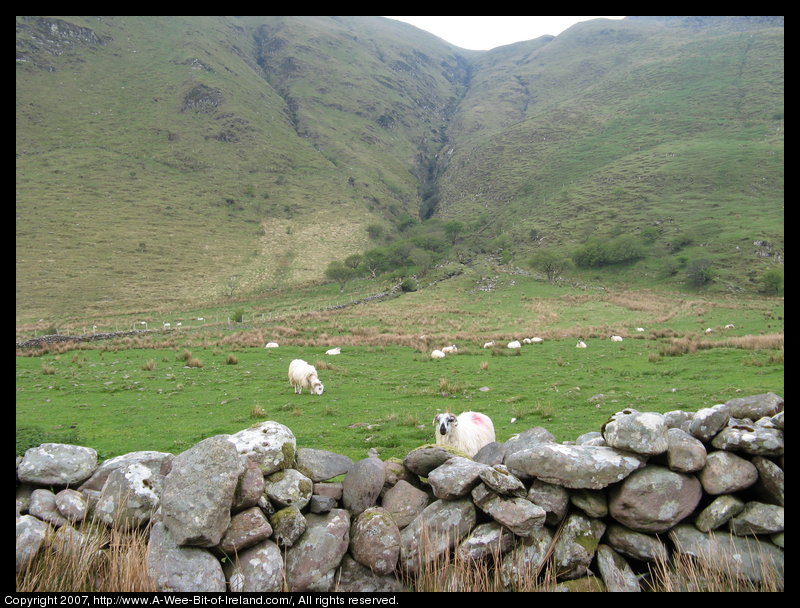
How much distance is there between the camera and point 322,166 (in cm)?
12738

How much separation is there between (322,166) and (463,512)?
134452 mm

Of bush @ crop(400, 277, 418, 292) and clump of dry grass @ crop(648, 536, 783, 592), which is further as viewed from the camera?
bush @ crop(400, 277, 418, 292)

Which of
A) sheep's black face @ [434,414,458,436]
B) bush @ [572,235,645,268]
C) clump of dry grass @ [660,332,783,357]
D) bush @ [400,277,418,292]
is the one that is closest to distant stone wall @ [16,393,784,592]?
sheep's black face @ [434,414,458,436]

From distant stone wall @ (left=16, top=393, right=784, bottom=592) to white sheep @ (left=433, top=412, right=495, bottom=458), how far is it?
439cm

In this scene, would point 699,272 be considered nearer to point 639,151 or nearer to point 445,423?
point 639,151

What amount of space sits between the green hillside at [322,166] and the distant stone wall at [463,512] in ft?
214

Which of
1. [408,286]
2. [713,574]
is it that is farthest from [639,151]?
[713,574]

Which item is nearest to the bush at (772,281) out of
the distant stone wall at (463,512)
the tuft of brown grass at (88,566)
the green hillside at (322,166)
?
the green hillside at (322,166)

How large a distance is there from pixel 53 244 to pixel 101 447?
86971 millimetres

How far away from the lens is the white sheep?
29.6 ft

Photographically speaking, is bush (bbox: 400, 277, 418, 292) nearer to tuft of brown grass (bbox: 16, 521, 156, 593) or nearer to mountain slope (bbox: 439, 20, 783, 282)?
→ mountain slope (bbox: 439, 20, 783, 282)
